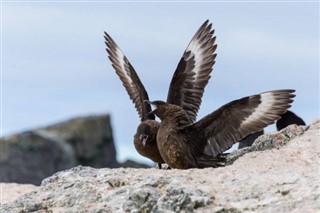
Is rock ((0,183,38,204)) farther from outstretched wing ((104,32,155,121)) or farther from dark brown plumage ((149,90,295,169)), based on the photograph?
dark brown plumage ((149,90,295,169))

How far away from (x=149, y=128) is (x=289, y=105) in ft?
5.91

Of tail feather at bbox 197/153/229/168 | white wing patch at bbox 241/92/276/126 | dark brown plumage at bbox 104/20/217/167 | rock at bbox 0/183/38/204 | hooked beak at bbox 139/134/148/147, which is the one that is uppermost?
dark brown plumage at bbox 104/20/217/167

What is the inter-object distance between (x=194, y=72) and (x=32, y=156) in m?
15.7

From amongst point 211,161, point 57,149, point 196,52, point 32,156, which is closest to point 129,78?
point 196,52

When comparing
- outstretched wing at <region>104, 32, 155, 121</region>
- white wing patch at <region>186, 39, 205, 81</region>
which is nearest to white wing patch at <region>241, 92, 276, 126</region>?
outstretched wing at <region>104, 32, 155, 121</region>

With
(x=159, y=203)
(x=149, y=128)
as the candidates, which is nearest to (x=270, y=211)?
(x=159, y=203)

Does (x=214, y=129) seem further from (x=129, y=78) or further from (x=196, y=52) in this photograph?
(x=129, y=78)

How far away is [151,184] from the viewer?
344 inches

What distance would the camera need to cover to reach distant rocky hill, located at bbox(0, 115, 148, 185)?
1093 inches

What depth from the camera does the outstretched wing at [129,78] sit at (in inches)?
516

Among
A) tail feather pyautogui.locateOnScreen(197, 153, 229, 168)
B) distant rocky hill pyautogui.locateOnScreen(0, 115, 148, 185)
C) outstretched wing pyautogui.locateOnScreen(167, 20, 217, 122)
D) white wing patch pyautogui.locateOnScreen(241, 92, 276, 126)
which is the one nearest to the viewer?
tail feather pyautogui.locateOnScreen(197, 153, 229, 168)

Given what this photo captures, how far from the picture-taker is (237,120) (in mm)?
10875

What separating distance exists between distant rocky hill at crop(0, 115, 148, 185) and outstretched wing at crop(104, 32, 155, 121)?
11.4m

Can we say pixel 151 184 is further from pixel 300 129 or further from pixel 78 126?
pixel 78 126
